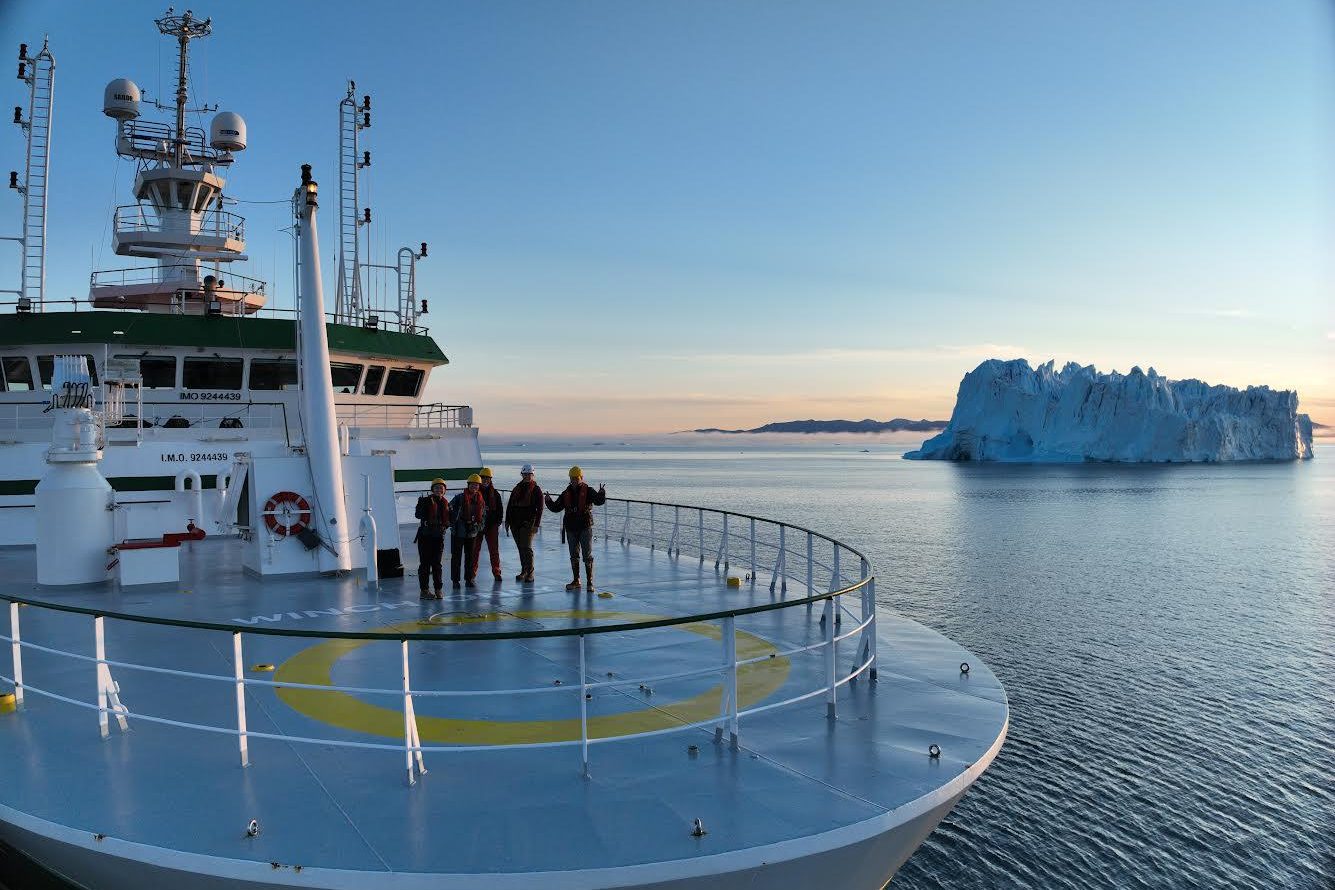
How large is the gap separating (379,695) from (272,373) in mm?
14294

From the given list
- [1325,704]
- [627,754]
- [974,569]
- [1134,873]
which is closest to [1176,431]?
[974,569]

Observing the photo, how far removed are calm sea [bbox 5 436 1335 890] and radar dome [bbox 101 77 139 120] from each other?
79.9 ft

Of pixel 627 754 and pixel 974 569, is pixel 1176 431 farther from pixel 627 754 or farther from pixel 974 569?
pixel 627 754

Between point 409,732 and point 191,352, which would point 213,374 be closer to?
point 191,352

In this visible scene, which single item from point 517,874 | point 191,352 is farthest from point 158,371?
point 517,874

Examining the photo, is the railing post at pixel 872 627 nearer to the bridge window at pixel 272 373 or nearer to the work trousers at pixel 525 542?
the work trousers at pixel 525 542

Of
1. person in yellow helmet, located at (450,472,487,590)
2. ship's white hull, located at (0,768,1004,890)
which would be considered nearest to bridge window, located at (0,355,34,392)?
person in yellow helmet, located at (450,472,487,590)

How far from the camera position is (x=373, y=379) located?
21.4 metres

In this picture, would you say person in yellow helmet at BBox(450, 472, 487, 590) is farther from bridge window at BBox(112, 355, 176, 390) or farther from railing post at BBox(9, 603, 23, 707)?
bridge window at BBox(112, 355, 176, 390)

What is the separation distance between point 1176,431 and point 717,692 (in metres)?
98.9

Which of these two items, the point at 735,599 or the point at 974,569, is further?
the point at 974,569

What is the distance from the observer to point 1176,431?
91250 mm

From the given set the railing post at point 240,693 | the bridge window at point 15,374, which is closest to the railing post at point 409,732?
the railing post at point 240,693

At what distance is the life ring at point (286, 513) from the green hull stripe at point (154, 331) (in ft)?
25.1
